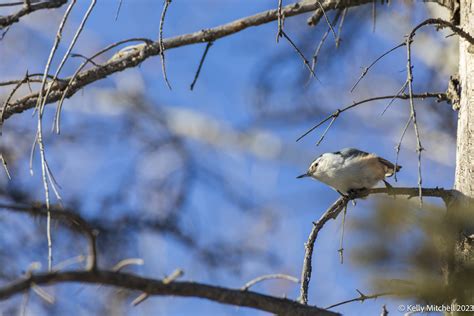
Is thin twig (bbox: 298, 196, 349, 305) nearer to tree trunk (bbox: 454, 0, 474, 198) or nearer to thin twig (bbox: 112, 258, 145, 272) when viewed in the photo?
tree trunk (bbox: 454, 0, 474, 198)

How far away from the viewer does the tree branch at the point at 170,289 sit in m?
1.54

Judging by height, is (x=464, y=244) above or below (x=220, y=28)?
below

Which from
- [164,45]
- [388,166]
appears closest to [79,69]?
[164,45]

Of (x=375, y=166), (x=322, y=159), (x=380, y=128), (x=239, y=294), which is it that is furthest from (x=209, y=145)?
(x=239, y=294)

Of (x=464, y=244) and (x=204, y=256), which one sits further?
(x=204, y=256)

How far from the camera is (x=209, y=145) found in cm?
777

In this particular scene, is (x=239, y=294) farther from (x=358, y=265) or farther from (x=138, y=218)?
(x=138, y=218)

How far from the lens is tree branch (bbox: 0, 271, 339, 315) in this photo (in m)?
1.54

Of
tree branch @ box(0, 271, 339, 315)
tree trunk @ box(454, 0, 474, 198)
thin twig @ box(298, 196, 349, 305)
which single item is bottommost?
tree branch @ box(0, 271, 339, 315)

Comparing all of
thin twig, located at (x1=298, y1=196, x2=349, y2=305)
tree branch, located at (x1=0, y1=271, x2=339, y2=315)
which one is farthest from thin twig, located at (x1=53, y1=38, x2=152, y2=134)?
thin twig, located at (x1=298, y1=196, x2=349, y2=305)

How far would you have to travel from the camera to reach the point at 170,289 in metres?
1.81

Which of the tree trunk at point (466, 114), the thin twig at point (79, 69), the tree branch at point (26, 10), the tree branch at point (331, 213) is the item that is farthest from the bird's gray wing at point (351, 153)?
the tree branch at point (26, 10)

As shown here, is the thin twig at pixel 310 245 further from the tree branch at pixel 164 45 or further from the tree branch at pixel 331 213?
the tree branch at pixel 164 45

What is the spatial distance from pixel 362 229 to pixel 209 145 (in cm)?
546
